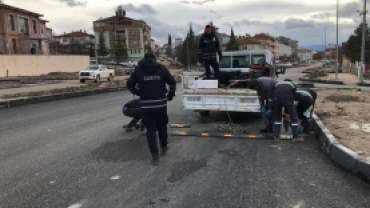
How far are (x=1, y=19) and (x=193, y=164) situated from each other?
1946 inches

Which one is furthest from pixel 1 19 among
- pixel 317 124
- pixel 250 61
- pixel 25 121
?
pixel 317 124

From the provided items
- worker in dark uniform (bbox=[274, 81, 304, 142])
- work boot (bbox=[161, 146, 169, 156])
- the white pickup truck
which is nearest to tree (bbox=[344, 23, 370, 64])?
the white pickup truck

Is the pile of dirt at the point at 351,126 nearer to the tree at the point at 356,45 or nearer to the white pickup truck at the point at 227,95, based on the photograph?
the white pickup truck at the point at 227,95

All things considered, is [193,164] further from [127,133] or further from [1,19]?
[1,19]

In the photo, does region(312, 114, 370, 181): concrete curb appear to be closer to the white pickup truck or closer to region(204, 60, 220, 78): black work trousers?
the white pickup truck

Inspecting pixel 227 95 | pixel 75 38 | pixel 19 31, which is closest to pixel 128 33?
pixel 75 38

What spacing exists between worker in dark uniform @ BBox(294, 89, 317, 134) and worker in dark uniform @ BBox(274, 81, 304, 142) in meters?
0.40

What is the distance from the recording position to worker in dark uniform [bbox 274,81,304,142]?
21.5 feet

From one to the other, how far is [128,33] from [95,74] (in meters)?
63.4

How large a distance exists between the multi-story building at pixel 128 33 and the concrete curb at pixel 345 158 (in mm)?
83763

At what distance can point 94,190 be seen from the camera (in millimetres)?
4191

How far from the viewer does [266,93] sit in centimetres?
703

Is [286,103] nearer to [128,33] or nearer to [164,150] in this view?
[164,150]

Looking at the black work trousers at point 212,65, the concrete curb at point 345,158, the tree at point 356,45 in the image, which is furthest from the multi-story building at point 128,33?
the concrete curb at point 345,158
